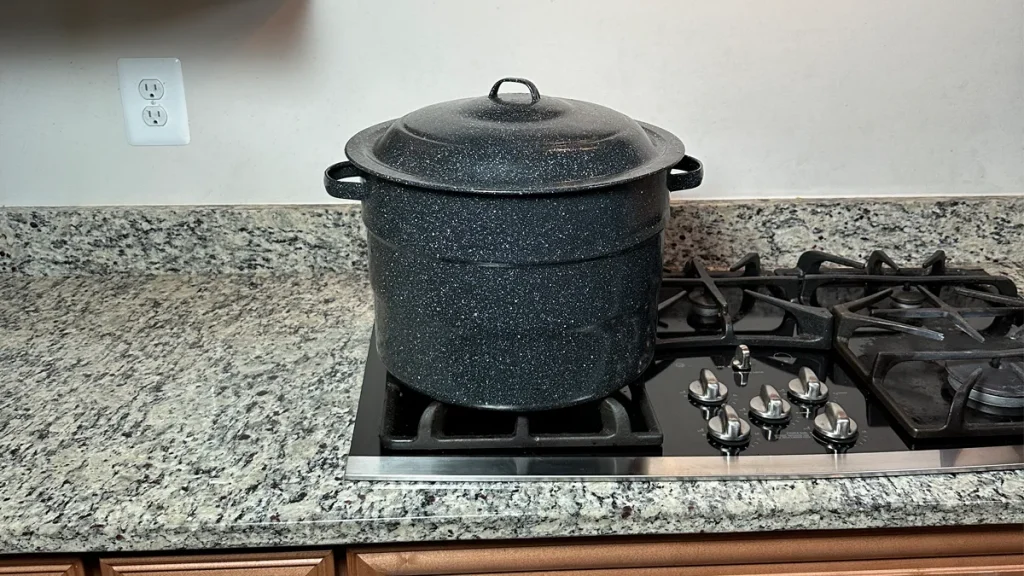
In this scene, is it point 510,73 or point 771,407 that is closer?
point 771,407

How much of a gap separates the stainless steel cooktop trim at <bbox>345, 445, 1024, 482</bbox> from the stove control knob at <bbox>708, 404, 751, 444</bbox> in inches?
0.9

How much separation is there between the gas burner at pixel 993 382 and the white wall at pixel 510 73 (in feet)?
1.34

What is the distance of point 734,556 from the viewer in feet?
2.44

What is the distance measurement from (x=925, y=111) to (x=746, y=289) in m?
0.41

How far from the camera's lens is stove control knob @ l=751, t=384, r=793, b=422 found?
807 mm

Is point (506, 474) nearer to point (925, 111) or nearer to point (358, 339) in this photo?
point (358, 339)

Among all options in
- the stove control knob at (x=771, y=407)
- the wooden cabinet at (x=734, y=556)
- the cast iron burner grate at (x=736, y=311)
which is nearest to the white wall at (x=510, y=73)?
the cast iron burner grate at (x=736, y=311)

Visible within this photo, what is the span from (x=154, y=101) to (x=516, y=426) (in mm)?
737

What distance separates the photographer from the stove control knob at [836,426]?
0.78m

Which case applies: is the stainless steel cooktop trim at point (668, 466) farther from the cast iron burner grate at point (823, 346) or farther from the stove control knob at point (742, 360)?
the stove control knob at point (742, 360)

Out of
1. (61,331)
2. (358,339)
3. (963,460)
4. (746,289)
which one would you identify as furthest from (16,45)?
(963,460)

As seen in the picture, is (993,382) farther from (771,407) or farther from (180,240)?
(180,240)

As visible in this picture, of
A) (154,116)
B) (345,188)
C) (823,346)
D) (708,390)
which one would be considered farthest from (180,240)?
(823,346)

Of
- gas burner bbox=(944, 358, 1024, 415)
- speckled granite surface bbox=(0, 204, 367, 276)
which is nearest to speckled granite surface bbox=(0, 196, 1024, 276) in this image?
speckled granite surface bbox=(0, 204, 367, 276)
